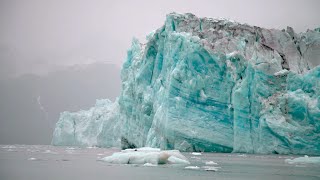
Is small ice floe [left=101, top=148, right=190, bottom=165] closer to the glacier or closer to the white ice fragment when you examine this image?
the glacier

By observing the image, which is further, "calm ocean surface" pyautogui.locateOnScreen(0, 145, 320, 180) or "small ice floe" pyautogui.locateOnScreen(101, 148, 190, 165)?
"small ice floe" pyautogui.locateOnScreen(101, 148, 190, 165)

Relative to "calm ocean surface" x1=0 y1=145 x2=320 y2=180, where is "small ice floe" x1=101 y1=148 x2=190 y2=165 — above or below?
above

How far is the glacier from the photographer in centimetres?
3388

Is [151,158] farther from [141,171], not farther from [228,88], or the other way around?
[228,88]

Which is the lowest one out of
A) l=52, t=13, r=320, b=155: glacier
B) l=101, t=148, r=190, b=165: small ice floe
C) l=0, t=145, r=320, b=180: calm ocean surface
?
l=0, t=145, r=320, b=180: calm ocean surface

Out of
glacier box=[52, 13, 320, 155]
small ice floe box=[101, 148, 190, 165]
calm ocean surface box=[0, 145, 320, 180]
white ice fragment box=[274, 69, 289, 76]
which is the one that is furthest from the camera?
white ice fragment box=[274, 69, 289, 76]

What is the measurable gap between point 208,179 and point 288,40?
1173 inches

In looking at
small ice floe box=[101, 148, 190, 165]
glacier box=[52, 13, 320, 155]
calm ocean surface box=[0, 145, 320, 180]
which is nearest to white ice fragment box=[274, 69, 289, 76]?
glacier box=[52, 13, 320, 155]

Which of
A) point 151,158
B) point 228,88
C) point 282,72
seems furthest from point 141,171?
point 282,72

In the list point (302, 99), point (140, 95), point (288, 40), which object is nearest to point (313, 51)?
point (288, 40)

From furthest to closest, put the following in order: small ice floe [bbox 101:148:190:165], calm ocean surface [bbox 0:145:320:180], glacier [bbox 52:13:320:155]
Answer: glacier [bbox 52:13:320:155]
small ice floe [bbox 101:148:190:165]
calm ocean surface [bbox 0:145:320:180]

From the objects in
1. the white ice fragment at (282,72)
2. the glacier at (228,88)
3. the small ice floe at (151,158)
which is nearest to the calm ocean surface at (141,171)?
the small ice floe at (151,158)

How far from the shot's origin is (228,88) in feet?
119

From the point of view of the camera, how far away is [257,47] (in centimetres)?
3853
